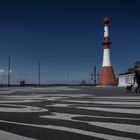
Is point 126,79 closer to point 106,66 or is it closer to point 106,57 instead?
point 106,66

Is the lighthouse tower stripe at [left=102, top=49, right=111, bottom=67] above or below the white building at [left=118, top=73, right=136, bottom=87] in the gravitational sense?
above

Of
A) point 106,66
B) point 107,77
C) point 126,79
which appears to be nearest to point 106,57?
point 106,66

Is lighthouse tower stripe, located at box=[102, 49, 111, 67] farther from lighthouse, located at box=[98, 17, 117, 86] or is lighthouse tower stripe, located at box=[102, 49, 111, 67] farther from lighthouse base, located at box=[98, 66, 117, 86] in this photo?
lighthouse base, located at box=[98, 66, 117, 86]

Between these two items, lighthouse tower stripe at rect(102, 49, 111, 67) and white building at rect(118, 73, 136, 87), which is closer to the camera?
white building at rect(118, 73, 136, 87)

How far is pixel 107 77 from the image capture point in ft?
157

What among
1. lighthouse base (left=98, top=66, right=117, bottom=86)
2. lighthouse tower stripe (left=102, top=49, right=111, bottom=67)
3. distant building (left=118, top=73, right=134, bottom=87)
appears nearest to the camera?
lighthouse base (left=98, top=66, right=117, bottom=86)

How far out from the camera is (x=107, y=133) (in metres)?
5.59

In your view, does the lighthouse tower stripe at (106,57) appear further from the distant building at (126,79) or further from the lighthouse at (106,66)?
the distant building at (126,79)

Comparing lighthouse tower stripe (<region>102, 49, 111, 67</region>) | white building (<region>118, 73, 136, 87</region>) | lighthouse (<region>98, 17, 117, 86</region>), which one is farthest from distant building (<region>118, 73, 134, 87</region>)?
lighthouse tower stripe (<region>102, 49, 111, 67</region>)

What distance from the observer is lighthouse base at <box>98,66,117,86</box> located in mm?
47844

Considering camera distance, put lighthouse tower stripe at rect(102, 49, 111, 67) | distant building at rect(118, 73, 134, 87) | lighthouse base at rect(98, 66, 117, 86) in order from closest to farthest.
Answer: lighthouse base at rect(98, 66, 117, 86), distant building at rect(118, 73, 134, 87), lighthouse tower stripe at rect(102, 49, 111, 67)

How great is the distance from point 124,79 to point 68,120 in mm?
48004

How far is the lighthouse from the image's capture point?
4794 cm

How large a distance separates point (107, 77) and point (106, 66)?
208 cm
